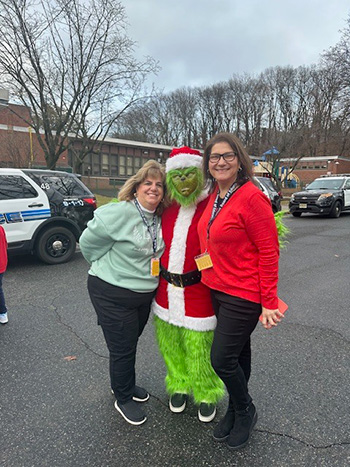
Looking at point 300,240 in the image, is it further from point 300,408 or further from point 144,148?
point 144,148

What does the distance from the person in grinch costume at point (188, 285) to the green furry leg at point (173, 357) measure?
16 millimetres

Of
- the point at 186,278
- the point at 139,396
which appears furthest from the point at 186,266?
the point at 139,396

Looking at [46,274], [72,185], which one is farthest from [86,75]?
[46,274]

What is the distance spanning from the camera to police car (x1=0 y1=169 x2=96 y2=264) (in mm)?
5371

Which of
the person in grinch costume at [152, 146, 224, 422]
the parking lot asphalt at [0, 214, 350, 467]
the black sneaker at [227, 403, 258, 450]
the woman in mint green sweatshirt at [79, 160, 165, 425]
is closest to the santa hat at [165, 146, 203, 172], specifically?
the person in grinch costume at [152, 146, 224, 422]

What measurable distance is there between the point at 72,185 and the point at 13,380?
14.3ft

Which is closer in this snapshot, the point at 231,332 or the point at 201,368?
the point at 231,332

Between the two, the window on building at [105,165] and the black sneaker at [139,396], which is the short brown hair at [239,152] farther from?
the window on building at [105,165]

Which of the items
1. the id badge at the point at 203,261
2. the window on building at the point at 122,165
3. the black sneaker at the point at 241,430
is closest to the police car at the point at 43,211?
the id badge at the point at 203,261

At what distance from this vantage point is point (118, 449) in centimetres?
189

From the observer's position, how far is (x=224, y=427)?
6.46 ft

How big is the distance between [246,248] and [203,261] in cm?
26

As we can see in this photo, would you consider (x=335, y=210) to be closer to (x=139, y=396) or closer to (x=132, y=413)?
(x=139, y=396)

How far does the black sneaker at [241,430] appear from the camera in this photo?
1.89 m
